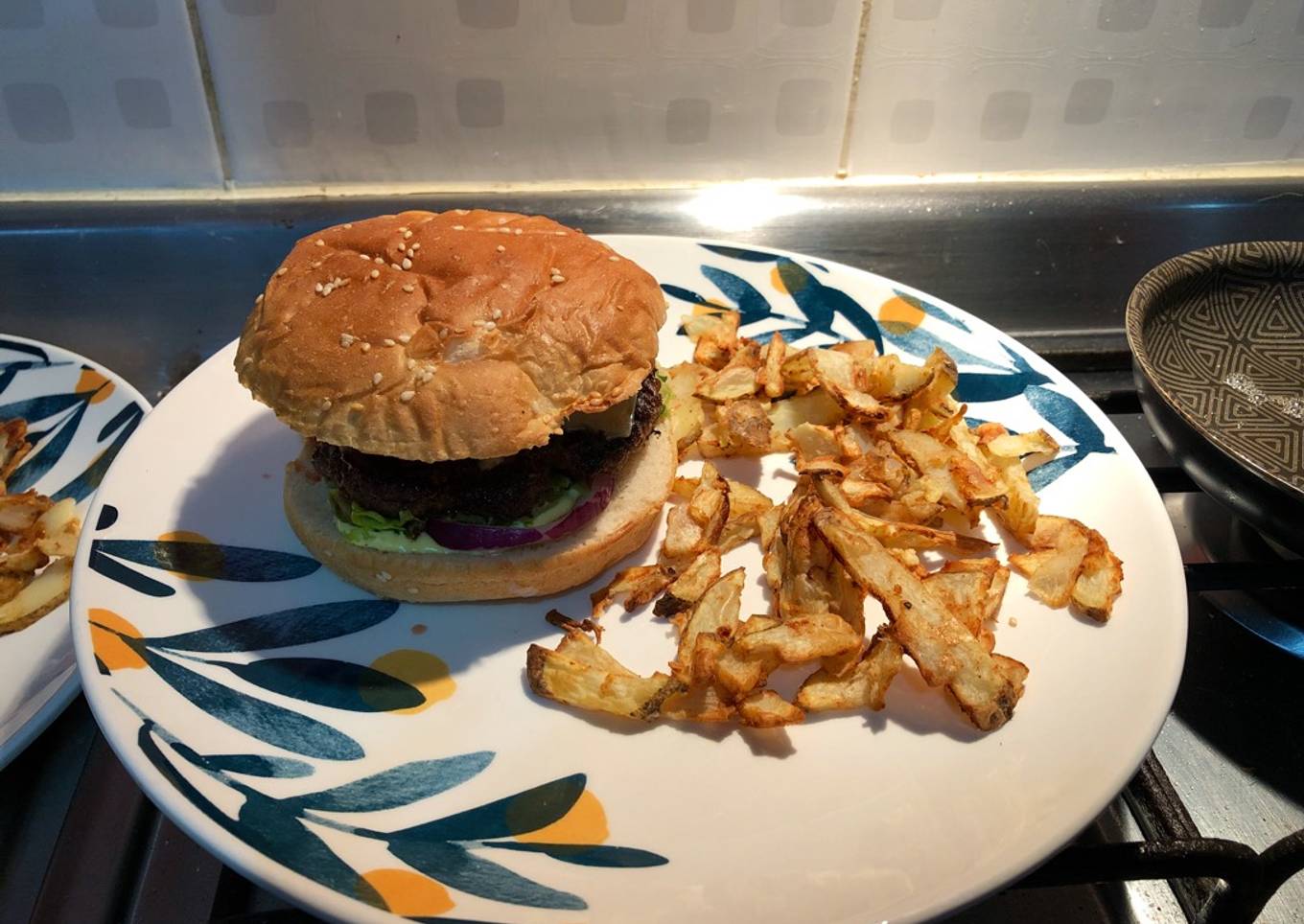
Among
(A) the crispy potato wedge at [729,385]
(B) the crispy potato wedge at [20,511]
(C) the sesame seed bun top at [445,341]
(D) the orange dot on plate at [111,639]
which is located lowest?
(B) the crispy potato wedge at [20,511]

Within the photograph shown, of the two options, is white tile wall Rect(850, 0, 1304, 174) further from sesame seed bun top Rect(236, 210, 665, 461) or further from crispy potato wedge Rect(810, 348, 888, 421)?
sesame seed bun top Rect(236, 210, 665, 461)

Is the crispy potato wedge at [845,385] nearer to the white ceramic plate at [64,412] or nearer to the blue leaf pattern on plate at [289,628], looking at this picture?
the blue leaf pattern on plate at [289,628]

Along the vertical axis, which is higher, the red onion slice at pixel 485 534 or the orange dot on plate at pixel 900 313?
the orange dot on plate at pixel 900 313

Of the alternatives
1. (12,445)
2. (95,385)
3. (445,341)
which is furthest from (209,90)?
(445,341)

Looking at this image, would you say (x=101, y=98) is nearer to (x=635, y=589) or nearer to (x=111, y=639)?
(x=111, y=639)

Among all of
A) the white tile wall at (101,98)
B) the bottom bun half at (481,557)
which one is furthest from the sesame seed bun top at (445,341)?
the white tile wall at (101,98)

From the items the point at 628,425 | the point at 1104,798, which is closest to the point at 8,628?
the point at 628,425

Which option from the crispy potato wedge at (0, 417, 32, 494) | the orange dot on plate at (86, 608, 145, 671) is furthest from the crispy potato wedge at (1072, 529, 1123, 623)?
the crispy potato wedge at (0, 417, 32, 494)

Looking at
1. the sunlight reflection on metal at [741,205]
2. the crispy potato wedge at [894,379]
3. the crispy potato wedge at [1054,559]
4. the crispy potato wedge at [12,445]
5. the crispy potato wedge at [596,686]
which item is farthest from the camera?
the sunlight reflection on metal at [741,205]
